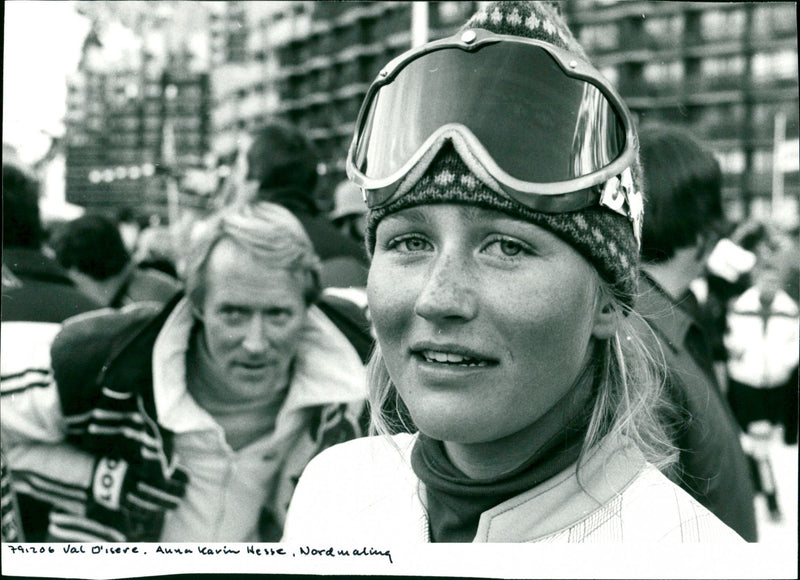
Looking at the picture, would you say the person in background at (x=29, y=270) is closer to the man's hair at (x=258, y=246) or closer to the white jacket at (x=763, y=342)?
the man's hair at (x=258, y=246)

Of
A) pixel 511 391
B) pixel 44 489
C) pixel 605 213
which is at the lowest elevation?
pixel 44 489

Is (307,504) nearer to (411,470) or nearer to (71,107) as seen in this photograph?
(411,470)

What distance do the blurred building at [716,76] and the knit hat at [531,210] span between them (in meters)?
0.48

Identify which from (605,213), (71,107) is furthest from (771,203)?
(71,107)

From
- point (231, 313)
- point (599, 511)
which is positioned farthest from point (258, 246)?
point (599, 511)

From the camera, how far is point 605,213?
140 cm

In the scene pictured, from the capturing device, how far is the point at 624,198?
4.69ft

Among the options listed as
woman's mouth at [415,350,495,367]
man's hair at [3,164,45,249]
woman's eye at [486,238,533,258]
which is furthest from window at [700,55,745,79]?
man's hair at [3,164,45,249]

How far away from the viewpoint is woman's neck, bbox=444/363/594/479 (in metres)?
1.43

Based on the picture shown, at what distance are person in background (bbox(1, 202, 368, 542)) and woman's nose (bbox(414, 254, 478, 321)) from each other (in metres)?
0.87

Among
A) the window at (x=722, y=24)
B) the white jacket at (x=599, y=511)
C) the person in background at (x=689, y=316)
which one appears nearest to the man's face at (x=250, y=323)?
the white jacket at (x=599, y=511)

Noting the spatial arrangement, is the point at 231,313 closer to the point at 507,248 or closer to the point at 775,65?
the point at 507,248

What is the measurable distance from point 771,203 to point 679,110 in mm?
262

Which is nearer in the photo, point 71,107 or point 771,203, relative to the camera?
point 771,203
